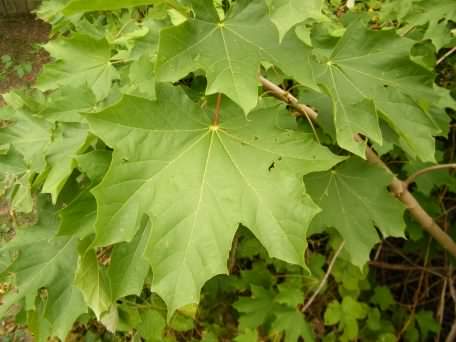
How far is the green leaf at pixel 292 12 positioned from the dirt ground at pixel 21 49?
190 inches

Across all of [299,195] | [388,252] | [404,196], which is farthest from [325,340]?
[299,195]

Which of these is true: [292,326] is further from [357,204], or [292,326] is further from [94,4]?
[94,4]

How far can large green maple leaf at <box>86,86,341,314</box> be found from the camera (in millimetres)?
972

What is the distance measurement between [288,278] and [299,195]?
5.00ft

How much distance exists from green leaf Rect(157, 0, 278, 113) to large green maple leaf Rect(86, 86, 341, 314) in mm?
99

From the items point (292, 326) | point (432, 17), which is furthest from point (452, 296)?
point (432, 17)

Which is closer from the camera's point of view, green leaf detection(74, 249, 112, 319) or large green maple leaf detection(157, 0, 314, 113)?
large green maple leaf detection(157, 0, 314, 113)

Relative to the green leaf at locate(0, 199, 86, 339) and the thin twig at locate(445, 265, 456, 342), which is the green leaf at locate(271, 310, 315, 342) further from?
the green leaf at locate(0, 199, 86, 339)

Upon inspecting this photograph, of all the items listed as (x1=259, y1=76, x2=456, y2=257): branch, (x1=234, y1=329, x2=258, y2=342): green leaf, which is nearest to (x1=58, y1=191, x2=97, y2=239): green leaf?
(x1=259, y1=76, x2=456, y2=257): branch

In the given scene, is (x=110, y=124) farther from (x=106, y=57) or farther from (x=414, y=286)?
(x=414, y=286)

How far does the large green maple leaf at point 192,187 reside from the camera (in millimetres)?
972

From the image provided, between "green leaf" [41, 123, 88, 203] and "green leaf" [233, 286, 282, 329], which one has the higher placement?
"green leaf" [41, 123, 88, 203]

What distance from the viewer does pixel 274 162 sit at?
106 cm

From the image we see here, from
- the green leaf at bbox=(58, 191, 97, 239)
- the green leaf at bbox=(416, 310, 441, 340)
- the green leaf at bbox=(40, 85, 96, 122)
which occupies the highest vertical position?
the green leaf at bbox=(40, 85, 96, 122)
